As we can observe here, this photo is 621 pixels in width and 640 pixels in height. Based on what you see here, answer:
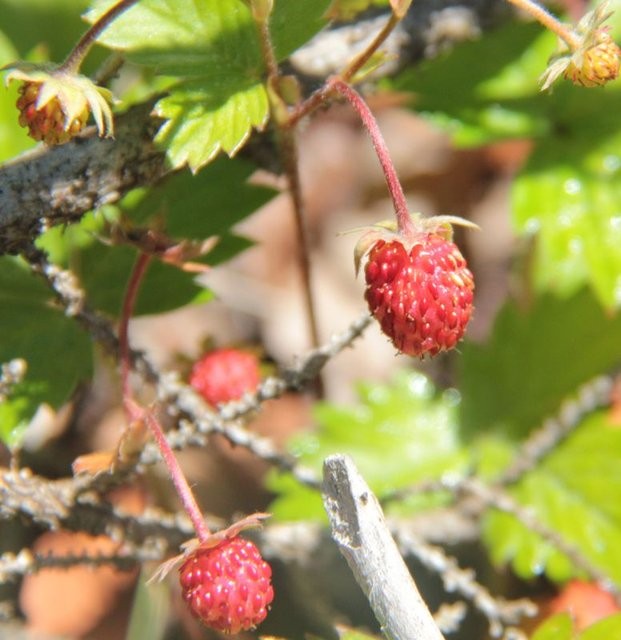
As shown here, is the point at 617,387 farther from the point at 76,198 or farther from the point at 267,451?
the point at 76,198

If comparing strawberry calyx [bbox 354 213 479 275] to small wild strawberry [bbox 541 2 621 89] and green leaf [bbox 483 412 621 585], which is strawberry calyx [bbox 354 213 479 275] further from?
green leaf [bbox 483 412 621 585]

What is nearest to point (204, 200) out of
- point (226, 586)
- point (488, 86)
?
point (226, 586)

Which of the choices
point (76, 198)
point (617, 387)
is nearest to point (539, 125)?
point (617, 387)

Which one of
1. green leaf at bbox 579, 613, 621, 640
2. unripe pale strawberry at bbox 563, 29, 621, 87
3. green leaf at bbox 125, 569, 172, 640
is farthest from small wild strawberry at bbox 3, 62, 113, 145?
green leaf at bbox 579, 613, 621, 640

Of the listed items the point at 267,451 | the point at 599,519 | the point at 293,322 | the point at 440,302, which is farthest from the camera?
the point at 293,322

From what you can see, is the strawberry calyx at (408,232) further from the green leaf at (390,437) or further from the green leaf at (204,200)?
the green leaf at (390,437)

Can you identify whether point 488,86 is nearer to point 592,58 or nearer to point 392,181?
point 592,58
